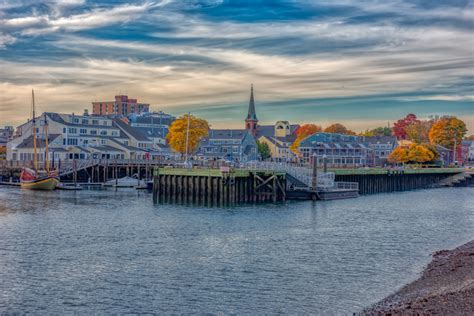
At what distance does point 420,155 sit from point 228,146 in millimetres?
49914

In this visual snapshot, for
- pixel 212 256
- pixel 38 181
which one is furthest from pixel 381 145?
pixel 212 256

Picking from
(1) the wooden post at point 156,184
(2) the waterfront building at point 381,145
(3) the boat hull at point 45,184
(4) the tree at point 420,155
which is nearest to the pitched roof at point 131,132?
(3) the boat hull at point 45,184

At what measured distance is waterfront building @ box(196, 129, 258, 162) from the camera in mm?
177500

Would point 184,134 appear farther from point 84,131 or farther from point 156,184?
point 156,184

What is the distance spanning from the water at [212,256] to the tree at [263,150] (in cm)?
11539

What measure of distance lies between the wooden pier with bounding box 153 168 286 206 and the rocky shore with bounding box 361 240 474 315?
38.6m

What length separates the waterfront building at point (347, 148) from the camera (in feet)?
584

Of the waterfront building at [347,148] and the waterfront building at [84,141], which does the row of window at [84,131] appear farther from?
the waterfront building at [347,148]

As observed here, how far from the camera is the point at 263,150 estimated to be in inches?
7495

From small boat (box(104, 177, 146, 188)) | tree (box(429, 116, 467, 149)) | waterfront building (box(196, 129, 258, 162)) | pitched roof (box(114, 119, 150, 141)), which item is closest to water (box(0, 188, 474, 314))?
small boat (box(104, 177, 146, 188))

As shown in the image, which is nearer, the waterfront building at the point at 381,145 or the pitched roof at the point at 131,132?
the pitched roof at the point at 131,132

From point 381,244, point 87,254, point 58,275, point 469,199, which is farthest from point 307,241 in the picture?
point 469,199

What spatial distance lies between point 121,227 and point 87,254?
13.3 meters

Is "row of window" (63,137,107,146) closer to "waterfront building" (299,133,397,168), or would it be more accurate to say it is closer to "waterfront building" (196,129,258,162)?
"waterfront building" (196,129,258,162)
